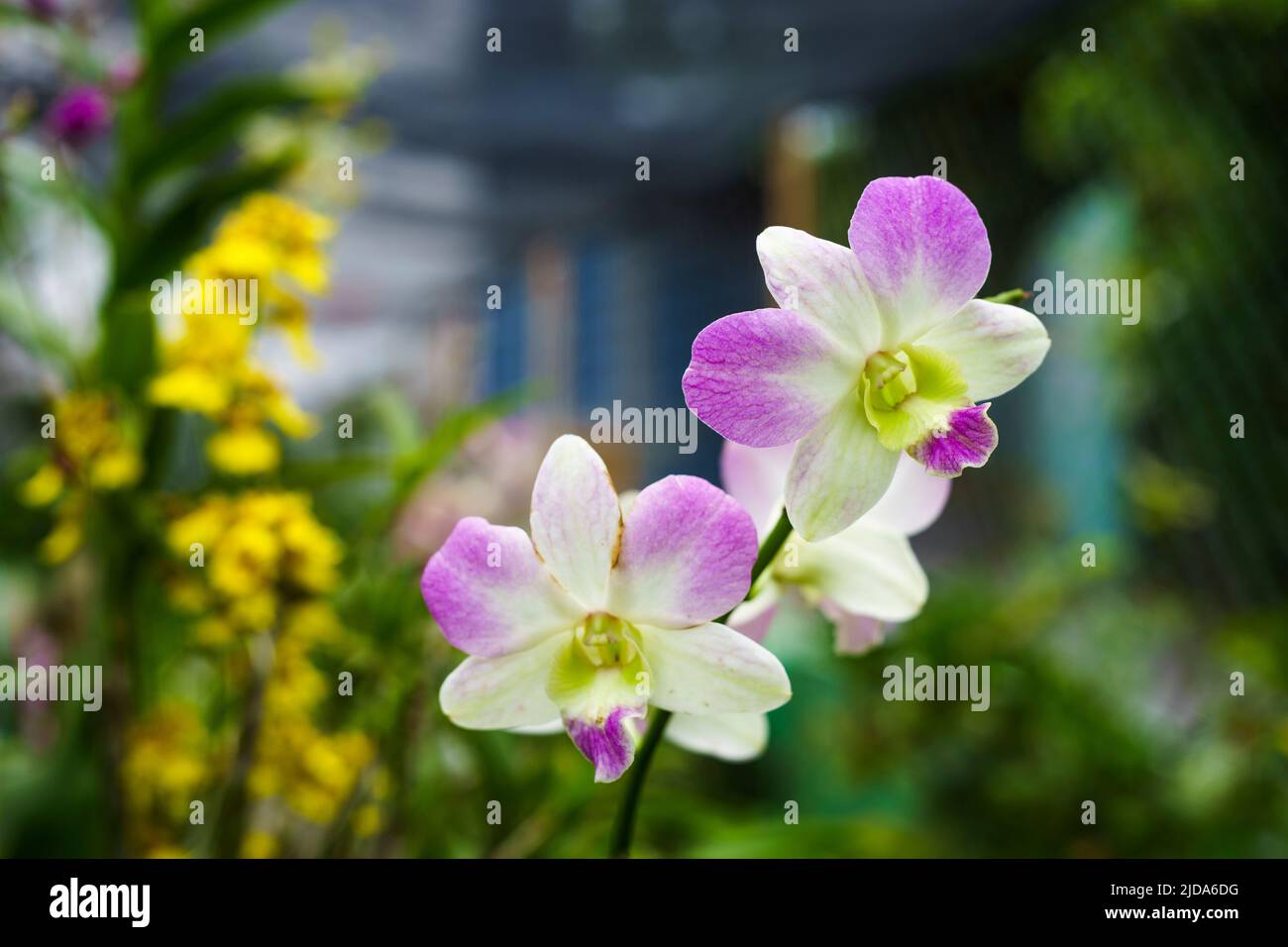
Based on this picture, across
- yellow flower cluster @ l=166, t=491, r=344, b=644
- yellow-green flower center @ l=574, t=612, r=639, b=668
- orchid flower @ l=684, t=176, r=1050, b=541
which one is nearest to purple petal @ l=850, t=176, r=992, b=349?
orchid flower @ l=684, t=176, r=1050, b=541

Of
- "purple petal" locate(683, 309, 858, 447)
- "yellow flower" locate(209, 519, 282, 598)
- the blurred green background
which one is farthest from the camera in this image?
the blurred green background

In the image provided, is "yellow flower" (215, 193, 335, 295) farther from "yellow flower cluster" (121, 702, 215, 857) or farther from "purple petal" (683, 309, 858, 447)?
"purple petal" (683, 309, 858, 447)

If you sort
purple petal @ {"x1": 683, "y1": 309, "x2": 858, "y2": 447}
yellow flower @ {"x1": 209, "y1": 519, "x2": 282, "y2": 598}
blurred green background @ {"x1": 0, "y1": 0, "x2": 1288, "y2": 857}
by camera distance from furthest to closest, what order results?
blurred green background @ {"x1": 0, "y1": 0, "x2": 1288, "y2": 857}
yellow flower @ {"x1": 209, "y1": 519, "x2": 282, "y2": 598}
purple petal @ {"x1": 683, "y1": 309, "x2": 858, "y2": 447}

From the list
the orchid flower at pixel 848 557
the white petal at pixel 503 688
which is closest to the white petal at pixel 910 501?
the orchid flower at pixel 848 557

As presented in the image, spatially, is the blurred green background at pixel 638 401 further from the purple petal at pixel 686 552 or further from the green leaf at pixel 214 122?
the purple petal at pixel 686 552

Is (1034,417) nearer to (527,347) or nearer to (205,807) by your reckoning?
(205,807)

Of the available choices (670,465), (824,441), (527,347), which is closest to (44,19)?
(824,441)

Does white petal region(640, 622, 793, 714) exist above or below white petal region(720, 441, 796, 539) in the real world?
below
